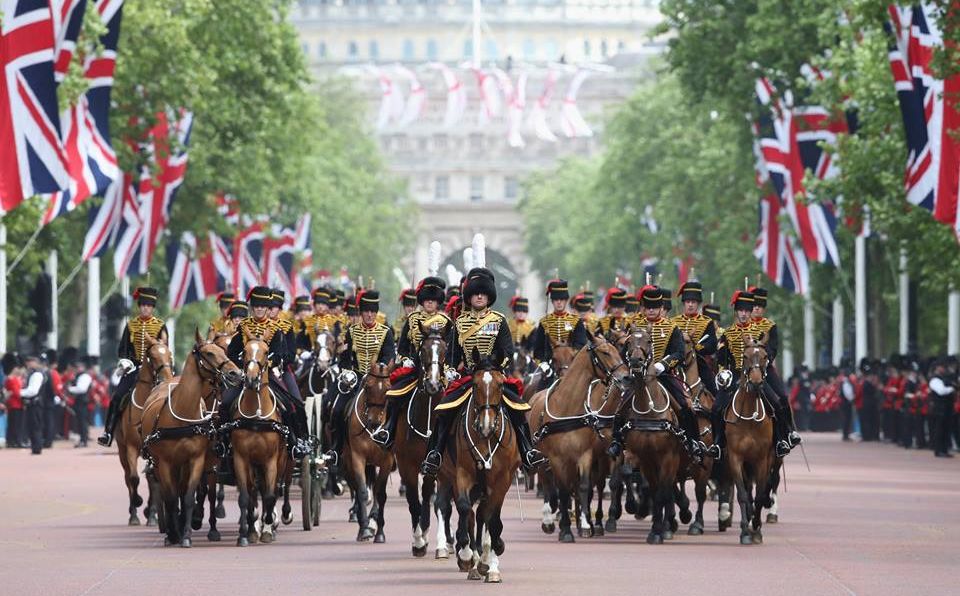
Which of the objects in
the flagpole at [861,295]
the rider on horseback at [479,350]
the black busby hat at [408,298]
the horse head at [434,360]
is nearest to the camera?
the rider on horseback at [479,350]

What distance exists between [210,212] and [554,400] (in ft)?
131

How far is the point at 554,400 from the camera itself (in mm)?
25609

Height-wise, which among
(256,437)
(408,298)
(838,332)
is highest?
(838,332)

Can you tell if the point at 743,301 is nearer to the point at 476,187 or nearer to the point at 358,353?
the point at 358,353

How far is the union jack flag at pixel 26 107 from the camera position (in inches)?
1462

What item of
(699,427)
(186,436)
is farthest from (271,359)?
(699,427)

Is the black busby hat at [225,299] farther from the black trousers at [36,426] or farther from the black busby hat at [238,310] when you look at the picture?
the black trousers at [36,426]

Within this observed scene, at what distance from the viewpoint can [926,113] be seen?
38656mm

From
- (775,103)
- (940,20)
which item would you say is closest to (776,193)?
(775,103)

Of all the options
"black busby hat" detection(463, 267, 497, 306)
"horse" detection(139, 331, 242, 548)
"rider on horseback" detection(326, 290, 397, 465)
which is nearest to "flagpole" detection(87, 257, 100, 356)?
"rider on horseback" detection(326, 290, 397, 465)

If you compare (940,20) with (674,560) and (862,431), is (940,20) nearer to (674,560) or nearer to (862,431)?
(674,560)

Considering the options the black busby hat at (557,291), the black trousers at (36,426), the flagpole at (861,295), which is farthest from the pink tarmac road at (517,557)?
the flagpole at (861,295)

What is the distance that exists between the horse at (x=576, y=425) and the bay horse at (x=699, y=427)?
1.12 meters

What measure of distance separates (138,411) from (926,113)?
15.6m
